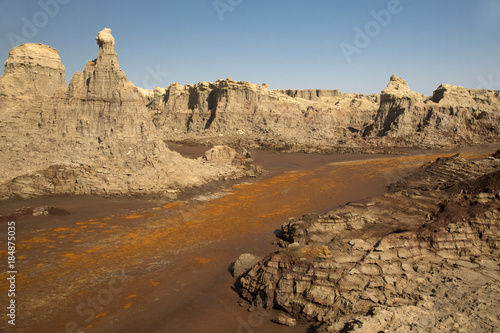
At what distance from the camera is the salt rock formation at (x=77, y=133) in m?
16.5

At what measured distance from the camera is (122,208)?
51.0ft

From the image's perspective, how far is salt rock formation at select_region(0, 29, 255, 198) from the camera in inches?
650

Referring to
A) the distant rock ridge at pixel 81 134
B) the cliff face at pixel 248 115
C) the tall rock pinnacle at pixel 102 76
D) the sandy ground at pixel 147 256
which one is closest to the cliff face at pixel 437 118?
the cliff face at pixel 248 115

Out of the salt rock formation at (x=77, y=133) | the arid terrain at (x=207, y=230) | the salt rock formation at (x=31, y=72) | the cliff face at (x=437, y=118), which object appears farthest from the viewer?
the cliff face at (x=437, y=118)

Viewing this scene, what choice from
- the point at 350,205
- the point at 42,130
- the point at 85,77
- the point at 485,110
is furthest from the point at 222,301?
the point at 485,110

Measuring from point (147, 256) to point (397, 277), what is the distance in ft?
24.0

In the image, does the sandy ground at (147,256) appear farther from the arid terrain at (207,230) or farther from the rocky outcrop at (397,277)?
the rocky outcrop at (397,277)

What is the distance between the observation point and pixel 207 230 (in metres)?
13.1

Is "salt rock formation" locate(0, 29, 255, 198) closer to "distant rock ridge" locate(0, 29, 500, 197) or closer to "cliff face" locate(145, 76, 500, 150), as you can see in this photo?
"distant rock ridge" locate(0, 29, 500, 197)

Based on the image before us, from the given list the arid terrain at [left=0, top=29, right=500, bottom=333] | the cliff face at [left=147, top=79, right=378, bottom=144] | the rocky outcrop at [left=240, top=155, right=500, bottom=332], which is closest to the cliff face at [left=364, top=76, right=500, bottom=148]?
the cliff face at [left=147, top=79, right=378, bottom=144]

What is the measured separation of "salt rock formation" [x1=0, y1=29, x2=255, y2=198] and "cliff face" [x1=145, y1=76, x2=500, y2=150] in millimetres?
26538

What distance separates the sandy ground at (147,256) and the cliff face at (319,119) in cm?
2792

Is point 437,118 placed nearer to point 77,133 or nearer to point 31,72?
point 77,133

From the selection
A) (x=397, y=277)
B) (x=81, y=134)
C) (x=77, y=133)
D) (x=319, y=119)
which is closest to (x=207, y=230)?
(x=397, y=277)
